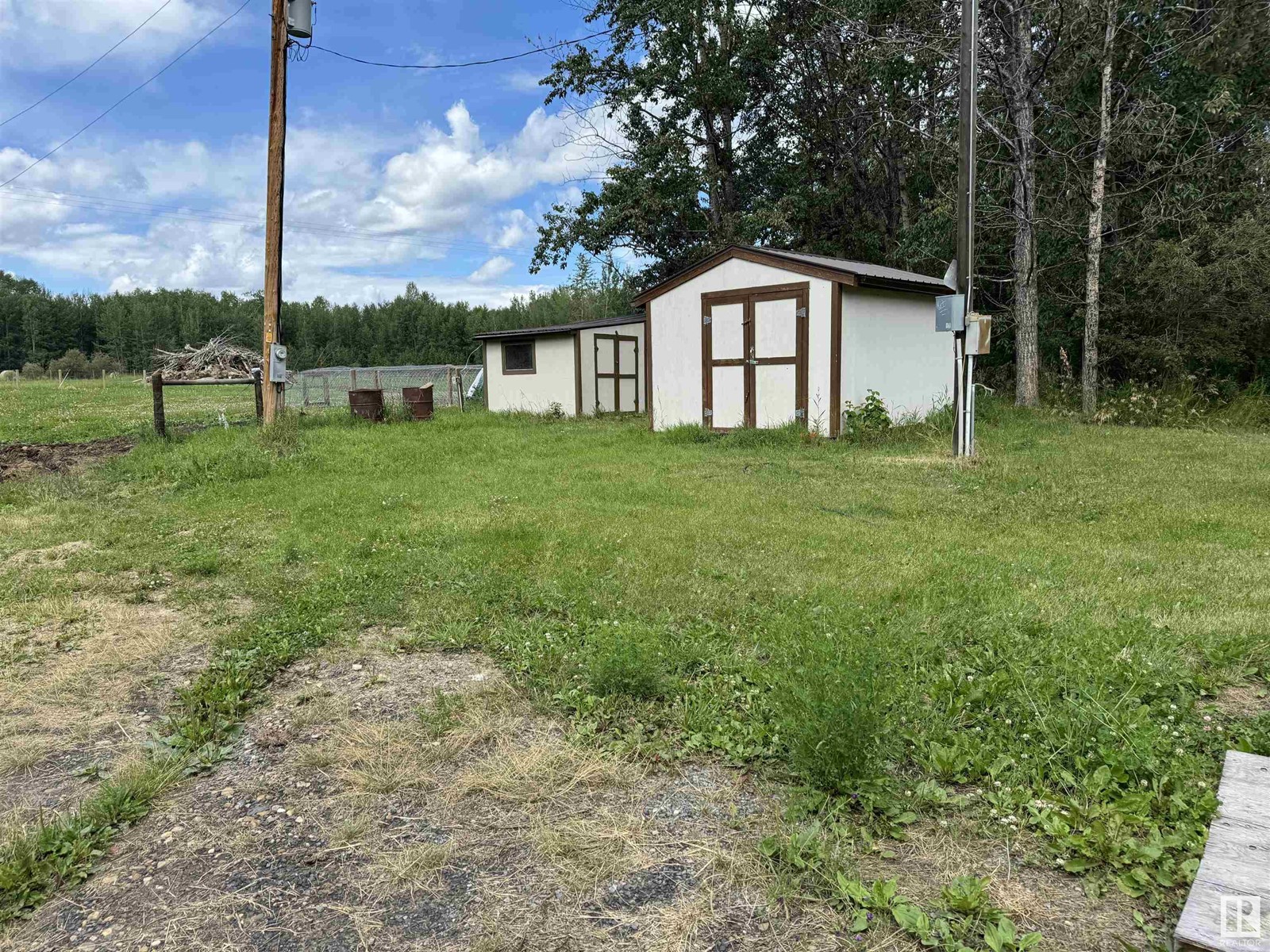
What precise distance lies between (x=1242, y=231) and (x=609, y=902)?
55.1 ft

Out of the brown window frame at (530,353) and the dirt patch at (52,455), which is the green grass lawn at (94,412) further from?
the brown window frame at (530,353)

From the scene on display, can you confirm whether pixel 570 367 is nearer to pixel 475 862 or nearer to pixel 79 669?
pixel 79 669

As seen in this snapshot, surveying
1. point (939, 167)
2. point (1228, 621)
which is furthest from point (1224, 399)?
point (1228, 621)

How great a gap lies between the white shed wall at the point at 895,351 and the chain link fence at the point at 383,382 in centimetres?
1239

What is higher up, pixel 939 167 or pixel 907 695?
pixel 939 167

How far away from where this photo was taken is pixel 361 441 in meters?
11.3

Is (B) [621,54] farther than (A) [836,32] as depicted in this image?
Yes

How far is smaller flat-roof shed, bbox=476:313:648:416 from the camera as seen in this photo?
727 inches

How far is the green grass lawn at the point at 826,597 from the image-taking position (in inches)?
92.0

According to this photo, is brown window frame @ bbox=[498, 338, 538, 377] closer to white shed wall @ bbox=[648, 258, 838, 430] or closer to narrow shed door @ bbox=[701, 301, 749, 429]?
white shed wall @ bbox=[648, 258, 838, 430]

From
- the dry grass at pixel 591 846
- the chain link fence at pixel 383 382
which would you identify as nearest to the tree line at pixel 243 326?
the chain link fence at pixel 383 382

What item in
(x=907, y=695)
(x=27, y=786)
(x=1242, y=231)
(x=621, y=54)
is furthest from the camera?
(x=621, y=54)

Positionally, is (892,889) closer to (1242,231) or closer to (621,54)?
(1242,231)

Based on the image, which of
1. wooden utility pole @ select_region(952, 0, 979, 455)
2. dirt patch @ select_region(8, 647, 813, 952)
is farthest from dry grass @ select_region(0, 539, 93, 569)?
wooden utility pole @ select_region(952, 0, 979, 455)
